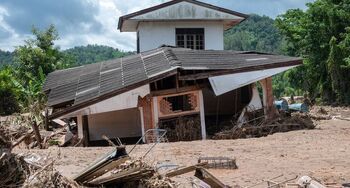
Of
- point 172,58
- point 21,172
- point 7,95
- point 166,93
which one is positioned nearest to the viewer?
point 21,172

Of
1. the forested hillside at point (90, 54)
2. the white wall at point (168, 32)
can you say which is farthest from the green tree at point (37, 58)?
the forested hillside at point (90, 54)

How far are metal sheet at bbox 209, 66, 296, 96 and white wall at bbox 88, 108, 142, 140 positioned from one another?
3609mm

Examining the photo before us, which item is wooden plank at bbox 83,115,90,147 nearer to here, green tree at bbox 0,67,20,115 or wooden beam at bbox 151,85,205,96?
wooden beam at bbox 151,85,205,96

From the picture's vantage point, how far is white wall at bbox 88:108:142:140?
19406 mm

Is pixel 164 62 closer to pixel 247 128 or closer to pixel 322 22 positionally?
pixel 247 128

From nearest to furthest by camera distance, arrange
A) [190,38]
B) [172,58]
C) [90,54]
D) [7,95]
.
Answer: [172,58] → [190,38] → [7,95] → [90,54]

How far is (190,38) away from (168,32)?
4.04 ft

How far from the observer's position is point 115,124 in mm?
19656

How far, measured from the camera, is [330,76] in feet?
111

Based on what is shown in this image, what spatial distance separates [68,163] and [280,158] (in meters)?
4.96

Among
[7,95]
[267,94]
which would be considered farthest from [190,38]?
[7,95]

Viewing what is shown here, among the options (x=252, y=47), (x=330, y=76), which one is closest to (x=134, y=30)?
(x=330, y=76)

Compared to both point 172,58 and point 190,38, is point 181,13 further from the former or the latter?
point 172,58

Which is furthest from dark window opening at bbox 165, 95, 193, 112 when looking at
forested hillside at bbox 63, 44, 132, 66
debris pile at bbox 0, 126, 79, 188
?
forested hillside at bbox 63, 44, 132, 66
